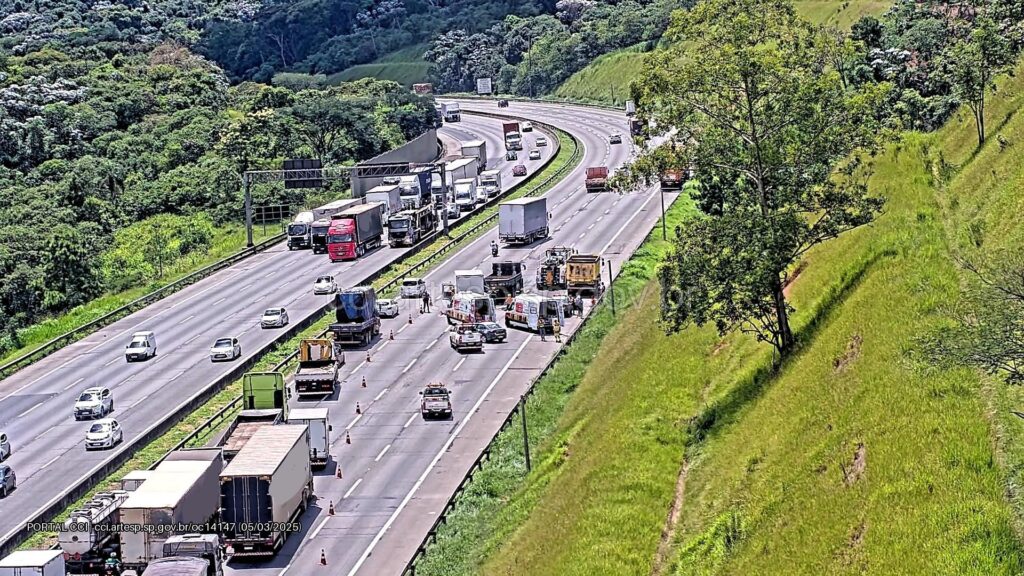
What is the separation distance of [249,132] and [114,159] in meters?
16.1

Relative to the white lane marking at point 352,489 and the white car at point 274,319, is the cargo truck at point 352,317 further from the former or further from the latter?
the white lane marking at point 352,489

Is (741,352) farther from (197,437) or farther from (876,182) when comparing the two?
(197,437)

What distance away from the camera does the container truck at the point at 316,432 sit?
57.4 metres

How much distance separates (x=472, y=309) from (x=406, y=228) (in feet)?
93.0

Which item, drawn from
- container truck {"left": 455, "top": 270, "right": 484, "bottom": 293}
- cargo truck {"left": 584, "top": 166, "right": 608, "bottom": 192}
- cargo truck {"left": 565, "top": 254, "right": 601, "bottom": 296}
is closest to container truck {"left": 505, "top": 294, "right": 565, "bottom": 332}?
cargo truck {"left": 565, "top": 254, "right": 601, "bottom": 296}

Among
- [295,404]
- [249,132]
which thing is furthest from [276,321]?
[249,132]

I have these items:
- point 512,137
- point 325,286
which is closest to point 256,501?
point 325,286

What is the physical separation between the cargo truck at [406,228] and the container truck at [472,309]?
86.8 feet

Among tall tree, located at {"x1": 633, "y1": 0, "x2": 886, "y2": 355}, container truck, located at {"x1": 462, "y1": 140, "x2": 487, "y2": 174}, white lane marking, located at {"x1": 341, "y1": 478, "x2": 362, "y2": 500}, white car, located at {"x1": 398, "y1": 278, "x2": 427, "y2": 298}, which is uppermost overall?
tall tree, located at {"x1": 633, "y1": 0, "x2": 886, "y2": 355}

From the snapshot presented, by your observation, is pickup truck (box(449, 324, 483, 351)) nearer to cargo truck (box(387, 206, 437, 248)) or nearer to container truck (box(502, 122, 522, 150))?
cargo truck (box(387, 206, 437, 248))

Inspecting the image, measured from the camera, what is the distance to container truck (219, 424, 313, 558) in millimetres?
47562

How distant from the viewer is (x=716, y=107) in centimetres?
4703

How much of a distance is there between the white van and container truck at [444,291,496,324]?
61.0 feet

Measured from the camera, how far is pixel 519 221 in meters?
105
